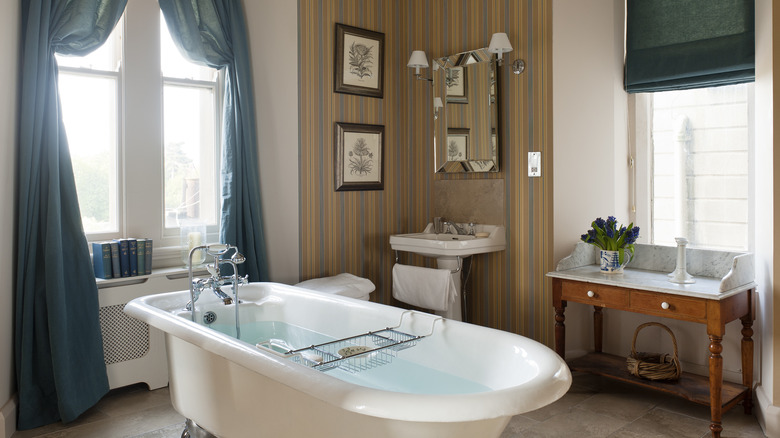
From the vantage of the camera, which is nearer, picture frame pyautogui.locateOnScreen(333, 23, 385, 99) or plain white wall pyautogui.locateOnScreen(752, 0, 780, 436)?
plain white wall pyautogui.locateOnScreen(752, 0, 780, 436)

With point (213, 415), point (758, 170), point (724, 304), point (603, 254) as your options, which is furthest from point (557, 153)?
point (213, 415)

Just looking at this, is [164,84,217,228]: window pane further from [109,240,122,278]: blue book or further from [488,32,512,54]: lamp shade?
[488,32,512,54]: lamp shade

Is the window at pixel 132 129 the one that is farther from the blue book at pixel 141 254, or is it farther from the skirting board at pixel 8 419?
the skirting board at pixel 8 419

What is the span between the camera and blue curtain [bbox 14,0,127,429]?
2900mm

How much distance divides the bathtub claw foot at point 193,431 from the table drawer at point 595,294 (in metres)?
1.93

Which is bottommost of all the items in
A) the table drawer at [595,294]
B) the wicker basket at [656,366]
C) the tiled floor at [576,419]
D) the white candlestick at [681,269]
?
the tiled floor at [576,419]

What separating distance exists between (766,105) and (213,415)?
8.96 feet

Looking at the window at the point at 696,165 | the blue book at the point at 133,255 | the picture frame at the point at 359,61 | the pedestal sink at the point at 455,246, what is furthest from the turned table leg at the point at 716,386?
the blue book at the point at 133,255

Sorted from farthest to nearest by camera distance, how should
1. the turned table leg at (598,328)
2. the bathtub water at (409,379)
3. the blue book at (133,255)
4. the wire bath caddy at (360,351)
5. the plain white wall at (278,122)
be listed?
the plain white wall at (278,122) < the turned table leg at (598,328) < the blue book at (133,255) < the bathtub water at (409,379) < the wire bath caddy at (360,351)

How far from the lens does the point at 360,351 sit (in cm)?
Answer: 214

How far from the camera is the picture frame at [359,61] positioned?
412cm

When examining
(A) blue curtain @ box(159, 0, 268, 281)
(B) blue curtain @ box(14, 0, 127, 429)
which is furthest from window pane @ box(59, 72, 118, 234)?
(A) blue curtain @ box(159, 0, 268, 281)

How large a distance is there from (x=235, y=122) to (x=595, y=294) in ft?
7.43

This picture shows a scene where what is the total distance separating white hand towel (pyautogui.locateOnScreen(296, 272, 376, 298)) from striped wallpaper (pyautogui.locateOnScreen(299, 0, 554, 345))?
0.23 meters
